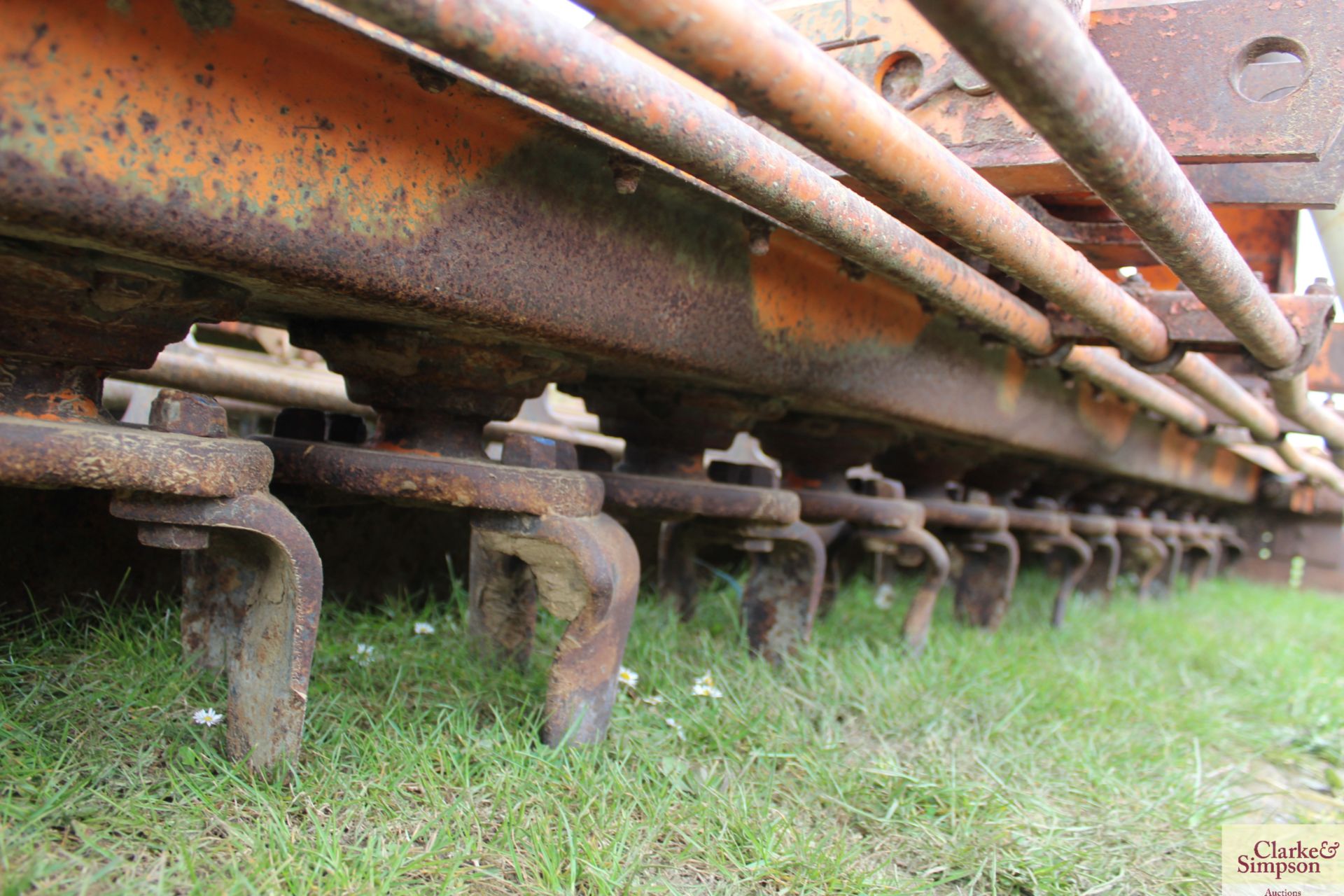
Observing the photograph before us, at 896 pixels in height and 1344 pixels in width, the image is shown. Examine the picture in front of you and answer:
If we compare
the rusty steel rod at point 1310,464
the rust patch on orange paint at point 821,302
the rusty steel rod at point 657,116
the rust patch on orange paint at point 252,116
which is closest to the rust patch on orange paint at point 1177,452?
the rusty steel rod at point 1310,464

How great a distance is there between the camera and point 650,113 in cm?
85

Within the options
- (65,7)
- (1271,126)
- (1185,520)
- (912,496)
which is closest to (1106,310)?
(1271,126)

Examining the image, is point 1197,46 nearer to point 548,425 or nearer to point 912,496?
point 912,496

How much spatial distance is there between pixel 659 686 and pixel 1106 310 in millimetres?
1049

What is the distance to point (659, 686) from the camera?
1881 mm

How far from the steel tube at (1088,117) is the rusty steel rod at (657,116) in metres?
0.26

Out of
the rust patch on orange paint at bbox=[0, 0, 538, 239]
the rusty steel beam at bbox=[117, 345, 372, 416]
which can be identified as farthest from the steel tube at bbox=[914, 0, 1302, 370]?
the rusty steel beam at bbox=[117, 345, 372, 416]

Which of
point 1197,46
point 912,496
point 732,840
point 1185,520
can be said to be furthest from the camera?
point 1185,520

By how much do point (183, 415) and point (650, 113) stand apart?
0.64 metres

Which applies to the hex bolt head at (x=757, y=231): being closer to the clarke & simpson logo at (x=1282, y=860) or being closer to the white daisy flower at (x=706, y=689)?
the white daisy flower at (x=706, y=689)

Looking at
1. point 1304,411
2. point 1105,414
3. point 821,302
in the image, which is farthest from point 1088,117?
point 1105,414

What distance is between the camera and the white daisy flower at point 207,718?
1.30 metres

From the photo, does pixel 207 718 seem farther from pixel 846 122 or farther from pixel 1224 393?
pixel 1224 393

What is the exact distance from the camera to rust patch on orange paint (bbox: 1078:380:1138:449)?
2.96 meters
